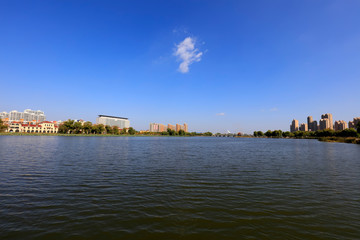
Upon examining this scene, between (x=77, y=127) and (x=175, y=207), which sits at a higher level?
(x=77, y=127)

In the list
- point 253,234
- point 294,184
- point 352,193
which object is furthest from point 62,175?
point 352,193

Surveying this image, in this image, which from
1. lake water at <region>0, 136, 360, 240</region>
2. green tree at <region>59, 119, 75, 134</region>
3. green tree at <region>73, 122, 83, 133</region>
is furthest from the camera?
green tree at <region>73, 122, 83, 133</region>

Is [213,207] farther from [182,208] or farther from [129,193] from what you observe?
[129,193]

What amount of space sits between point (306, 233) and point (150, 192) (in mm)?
9940

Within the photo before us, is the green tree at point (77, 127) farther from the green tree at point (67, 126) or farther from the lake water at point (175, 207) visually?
the lake water at point (175, 207)

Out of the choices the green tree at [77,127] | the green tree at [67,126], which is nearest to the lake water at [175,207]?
the green tree at [67,126]

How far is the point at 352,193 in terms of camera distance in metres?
14.2

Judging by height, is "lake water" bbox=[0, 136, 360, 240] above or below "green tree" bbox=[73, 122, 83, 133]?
below

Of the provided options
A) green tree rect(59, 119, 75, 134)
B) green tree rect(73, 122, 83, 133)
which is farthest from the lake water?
green tree rect(73, 122, 83, 133)

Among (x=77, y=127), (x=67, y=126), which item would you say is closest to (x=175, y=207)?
(x=77, y=127)

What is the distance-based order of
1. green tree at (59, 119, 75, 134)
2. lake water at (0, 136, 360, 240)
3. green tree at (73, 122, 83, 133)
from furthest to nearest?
green tree at (73, 122, 83, 133) → green tree at (59, 119, 75, 134) → lake water at (0, 136, 360, 240)

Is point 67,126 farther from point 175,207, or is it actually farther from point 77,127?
point 175,207

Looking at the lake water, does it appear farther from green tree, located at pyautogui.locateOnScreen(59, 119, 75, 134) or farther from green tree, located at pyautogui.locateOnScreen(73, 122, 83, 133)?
green tree, located at pyautogui.locateOnScreen(73, 122, 83, 133)

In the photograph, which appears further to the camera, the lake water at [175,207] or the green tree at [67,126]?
the green tree at [67,126]
